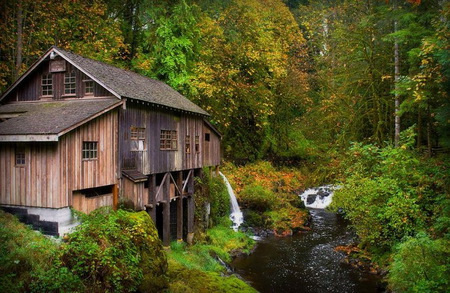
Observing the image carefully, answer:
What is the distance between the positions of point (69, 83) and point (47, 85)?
125 centimetres

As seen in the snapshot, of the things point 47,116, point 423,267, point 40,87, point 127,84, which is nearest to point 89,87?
point 127,84

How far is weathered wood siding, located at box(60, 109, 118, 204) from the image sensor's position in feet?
40.1

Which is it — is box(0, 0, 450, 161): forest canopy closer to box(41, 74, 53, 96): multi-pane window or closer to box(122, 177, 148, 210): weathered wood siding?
box(41, 74, 53, 96): multi-pane window

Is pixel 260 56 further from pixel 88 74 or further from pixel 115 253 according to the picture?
pixel 115 253

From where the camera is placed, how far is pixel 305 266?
18.0m

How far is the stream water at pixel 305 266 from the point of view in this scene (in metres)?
15.6

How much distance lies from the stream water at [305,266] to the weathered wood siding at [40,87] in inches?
443

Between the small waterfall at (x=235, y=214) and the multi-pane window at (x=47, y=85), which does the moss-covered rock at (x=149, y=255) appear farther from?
the small waterfall at (x=235, y=214)

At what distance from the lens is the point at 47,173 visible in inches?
479

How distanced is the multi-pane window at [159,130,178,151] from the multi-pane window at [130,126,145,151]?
159 centimetres

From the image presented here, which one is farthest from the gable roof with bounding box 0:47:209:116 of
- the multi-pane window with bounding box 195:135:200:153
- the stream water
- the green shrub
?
the green shrub

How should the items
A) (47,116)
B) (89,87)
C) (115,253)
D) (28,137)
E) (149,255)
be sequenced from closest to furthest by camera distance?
A: (115,253) → (28,137) → (149,255) → (47,116) → (89,87)

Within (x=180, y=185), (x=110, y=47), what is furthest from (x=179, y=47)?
(x=180, y=185)

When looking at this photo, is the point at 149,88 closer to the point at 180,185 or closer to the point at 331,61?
the point at 180,185
